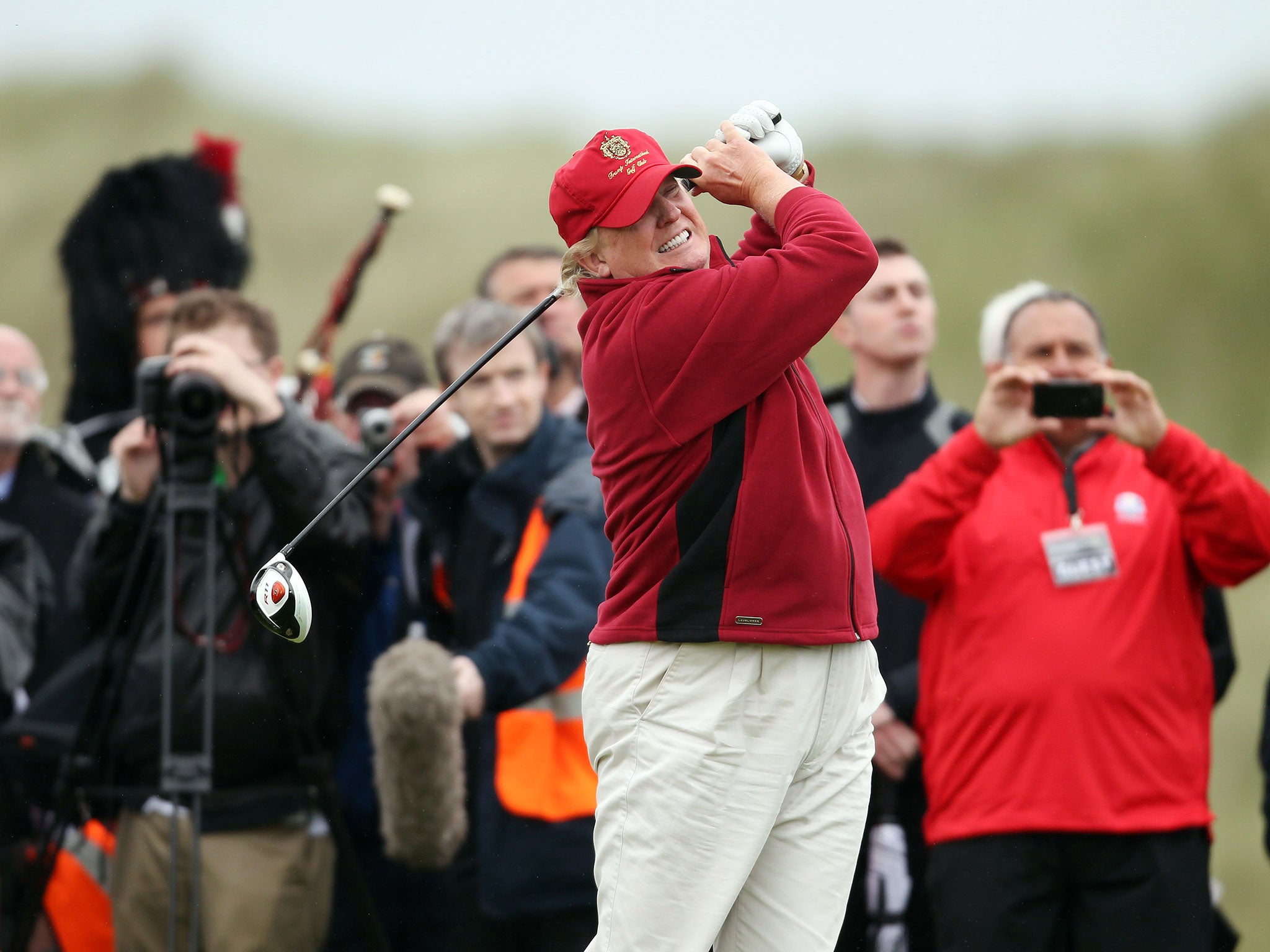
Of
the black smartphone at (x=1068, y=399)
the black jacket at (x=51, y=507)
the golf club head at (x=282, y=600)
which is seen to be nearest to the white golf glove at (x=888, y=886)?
the black smartphone at (x=1068, y=399)

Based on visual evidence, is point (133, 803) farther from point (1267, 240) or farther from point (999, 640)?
point (1267, 240)

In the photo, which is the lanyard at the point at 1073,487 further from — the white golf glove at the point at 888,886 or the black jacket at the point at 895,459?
the white golf glove at the point at 888,886

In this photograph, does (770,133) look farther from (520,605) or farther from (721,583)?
(520,605)

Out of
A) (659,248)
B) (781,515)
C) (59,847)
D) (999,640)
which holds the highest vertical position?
(659,248)

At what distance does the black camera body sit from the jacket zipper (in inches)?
64.2

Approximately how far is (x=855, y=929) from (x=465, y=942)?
987 millimetres

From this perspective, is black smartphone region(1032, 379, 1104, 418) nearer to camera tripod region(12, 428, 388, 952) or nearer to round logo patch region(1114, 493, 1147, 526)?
round logo patch region(1114, 493, 1147, 526)

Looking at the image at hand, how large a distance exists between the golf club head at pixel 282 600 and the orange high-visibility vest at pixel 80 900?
1.50 m

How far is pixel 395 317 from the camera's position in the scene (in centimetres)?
694

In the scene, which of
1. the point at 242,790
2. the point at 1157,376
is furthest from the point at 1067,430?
the point at 1157,376

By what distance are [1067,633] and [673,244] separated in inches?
57.2

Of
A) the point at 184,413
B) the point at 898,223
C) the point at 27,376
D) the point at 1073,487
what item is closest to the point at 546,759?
the point at 184,413

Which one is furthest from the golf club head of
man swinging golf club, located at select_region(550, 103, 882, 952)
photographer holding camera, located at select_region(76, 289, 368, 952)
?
photographer holding camera, located at select_region(76, 289, 368, 952)

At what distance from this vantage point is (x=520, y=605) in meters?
3.48
